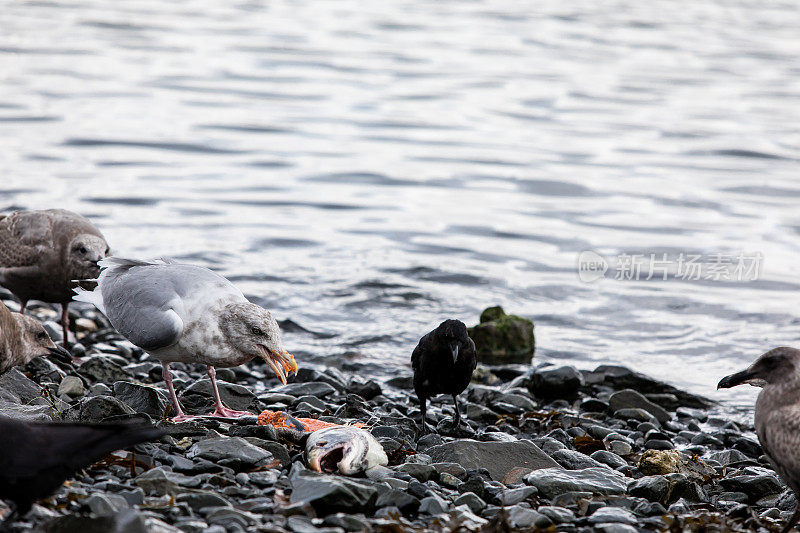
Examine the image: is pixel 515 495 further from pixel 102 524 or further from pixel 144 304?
pixel 144 304

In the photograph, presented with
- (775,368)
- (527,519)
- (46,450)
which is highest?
(775,368)

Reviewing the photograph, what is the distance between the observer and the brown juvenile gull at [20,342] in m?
6.59

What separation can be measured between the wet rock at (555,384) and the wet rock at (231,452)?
3500 mm

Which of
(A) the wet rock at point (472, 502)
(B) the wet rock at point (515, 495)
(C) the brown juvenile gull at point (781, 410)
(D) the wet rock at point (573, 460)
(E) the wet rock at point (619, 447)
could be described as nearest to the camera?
(C) the brown juvenile gull at point (781, 410)

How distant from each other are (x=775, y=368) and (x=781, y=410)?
0.30 metres

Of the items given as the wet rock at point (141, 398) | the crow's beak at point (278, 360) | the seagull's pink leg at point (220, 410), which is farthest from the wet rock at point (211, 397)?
the crow's beak at point (278, 360)

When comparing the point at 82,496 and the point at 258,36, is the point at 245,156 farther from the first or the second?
the point at 82,496

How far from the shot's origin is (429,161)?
16859mm

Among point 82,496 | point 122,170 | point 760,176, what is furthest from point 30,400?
point 760,176

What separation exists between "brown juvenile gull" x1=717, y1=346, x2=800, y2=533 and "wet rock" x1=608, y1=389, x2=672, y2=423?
2509 mm

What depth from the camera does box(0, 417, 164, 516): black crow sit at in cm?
460

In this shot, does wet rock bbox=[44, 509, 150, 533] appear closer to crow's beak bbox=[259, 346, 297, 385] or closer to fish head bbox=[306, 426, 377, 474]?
fish head bbox=[306, 426, 377, 474]

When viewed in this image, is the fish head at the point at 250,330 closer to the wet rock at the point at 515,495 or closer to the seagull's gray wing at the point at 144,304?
the seagull's gray wing at the point at 144,304

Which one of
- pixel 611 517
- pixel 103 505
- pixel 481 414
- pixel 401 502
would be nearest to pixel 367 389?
pixel 481 414
